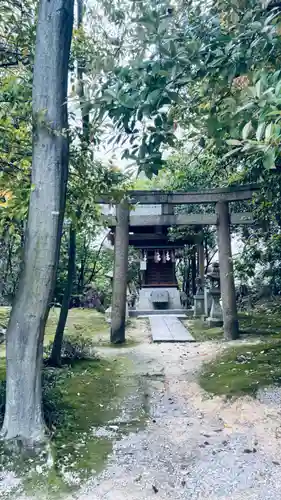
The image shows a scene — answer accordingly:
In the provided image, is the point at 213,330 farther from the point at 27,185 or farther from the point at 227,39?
the point at 227,39

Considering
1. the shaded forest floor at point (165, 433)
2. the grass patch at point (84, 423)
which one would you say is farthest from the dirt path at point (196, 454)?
the grass patch at point (84, 423)

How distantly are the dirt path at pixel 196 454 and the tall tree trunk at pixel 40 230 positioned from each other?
0.72m

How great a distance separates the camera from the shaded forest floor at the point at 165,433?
8.22 ft

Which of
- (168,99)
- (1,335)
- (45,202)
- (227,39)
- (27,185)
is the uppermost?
(227,39)

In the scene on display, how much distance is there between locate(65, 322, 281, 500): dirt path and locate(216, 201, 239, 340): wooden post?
117 inches

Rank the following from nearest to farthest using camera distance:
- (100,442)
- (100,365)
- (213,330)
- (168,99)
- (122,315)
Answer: (168,99), (100,442), (100,365), (122,315), (213,330)

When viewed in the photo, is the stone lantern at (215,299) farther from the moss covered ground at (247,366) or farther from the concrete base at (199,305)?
the concrete base at (199,305)

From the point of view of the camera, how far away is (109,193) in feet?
12.7

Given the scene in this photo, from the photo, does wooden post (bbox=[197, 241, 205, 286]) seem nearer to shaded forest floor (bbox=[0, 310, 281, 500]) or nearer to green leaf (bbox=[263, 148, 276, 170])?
shaded forest floor (bbox=[0, 310, 281, 500])

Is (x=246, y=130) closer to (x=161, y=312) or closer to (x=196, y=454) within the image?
(x=196, y=454)

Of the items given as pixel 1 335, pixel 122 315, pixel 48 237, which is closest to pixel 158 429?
pixel 48 237

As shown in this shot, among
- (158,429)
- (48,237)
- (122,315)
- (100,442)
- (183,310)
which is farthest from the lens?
(183,310)

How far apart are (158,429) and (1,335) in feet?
16.1

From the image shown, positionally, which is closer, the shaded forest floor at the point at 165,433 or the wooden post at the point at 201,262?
the shaded forest floor at the point at 165,433
